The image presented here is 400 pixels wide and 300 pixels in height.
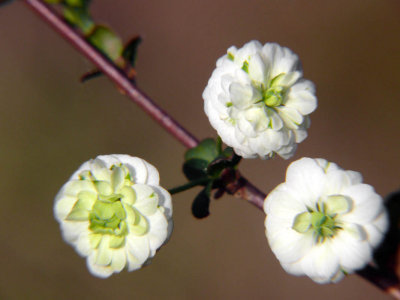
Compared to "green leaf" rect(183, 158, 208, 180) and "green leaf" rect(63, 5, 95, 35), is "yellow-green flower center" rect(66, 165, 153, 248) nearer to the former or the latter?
"green leaf" rect(183, 158, 208, 180)

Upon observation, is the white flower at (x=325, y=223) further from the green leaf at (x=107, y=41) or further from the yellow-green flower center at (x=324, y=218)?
the green leaf at (x=107, y=41)

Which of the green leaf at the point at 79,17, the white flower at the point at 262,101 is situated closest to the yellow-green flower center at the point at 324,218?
the white flower at the point at 262,101

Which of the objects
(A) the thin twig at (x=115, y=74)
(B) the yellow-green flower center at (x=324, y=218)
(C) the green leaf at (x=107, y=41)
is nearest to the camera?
(B) the yellow-green flower center at (x=324, y=218)

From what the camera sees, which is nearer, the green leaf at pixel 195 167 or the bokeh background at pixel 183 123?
the green leaf at pixel 195 167

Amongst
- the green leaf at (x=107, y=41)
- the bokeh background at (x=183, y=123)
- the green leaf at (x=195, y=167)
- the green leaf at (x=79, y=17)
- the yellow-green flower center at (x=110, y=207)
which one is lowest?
the bokeh background at (x=183, y=123)

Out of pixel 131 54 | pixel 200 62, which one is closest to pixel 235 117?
pixel 131 54

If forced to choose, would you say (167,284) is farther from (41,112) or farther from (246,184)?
(246,184)
